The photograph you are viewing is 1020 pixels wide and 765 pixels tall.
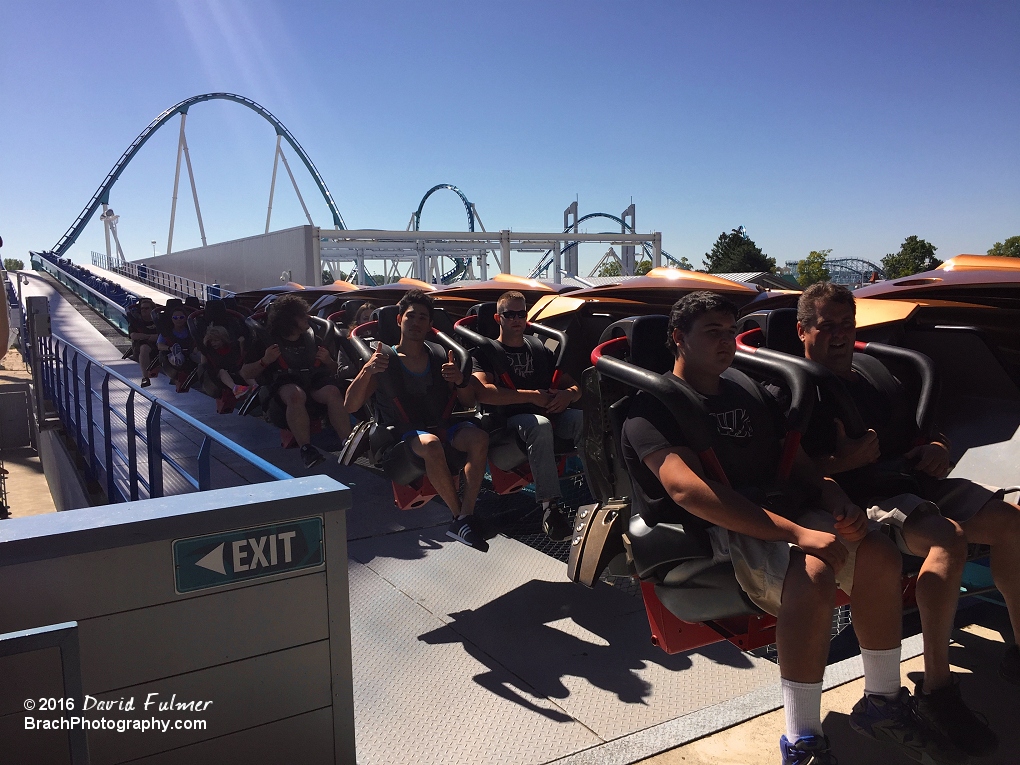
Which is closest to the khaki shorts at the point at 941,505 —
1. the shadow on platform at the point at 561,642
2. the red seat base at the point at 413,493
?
the shadow on platform at the point at 561,642

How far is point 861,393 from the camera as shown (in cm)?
269

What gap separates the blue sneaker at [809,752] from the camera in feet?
6.38

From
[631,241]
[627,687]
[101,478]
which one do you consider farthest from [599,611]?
[631,241]

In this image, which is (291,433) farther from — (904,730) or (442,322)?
(904,730)

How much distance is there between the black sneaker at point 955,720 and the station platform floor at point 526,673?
219 mm

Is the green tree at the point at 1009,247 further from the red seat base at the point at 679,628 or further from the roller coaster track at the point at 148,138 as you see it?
the red seat base at the point at 679,628

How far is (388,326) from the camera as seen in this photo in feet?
15.4

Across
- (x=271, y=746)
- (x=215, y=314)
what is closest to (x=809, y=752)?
(x=271, y=746)

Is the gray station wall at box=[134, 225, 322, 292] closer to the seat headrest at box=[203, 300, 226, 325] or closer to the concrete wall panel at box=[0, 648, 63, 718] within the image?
the seat headrest at box=[203, 300, 226, 325]

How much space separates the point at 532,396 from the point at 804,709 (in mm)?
2422

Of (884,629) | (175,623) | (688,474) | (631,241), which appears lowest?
(884,629)

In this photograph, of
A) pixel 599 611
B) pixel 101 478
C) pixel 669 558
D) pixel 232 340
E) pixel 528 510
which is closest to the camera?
pixel 669 558

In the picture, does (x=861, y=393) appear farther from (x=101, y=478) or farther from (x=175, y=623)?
(x=101, y=478)

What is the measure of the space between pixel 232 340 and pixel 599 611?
5.78 meters
